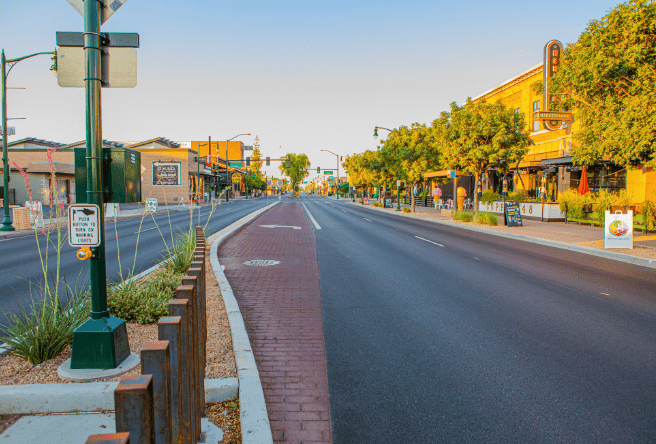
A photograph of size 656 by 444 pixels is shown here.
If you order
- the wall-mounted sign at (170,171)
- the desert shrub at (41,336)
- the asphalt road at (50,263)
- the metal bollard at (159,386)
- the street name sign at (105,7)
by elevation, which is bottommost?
the asphalt road at (50,263)

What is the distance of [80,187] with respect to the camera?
159 inches

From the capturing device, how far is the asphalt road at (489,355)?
3475mm

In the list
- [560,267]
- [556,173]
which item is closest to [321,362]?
[560,267]

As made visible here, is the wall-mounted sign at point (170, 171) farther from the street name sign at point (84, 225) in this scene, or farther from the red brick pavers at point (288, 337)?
the street name sign at point (84, 225)

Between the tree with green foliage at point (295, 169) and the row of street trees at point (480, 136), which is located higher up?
the tree with green foliage at point (295, 169)

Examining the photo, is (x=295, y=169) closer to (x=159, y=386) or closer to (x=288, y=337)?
(x=288, y=337)

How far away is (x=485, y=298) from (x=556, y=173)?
29.8m

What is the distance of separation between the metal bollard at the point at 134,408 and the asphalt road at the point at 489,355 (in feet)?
6.75

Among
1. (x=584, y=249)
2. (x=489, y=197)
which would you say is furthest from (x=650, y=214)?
(x=489, y=197)

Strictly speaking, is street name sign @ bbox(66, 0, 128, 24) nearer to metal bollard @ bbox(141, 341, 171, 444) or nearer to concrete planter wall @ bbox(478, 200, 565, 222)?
metal bollard @ bbox(141, 341, 171, 444)

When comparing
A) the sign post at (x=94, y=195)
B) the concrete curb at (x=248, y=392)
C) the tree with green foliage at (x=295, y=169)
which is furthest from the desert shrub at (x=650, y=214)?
the tree with green foliage at (x=295, y=169)

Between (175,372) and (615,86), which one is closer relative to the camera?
(175,372)

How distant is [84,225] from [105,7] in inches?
81.6

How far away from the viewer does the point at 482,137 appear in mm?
23859
